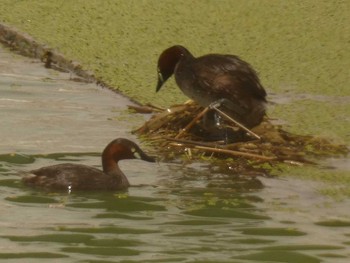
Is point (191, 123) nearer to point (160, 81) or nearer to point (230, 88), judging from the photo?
point (230, 88)

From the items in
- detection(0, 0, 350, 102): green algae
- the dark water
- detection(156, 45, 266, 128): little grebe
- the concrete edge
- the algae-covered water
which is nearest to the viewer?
the dark water

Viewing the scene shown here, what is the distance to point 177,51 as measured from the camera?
11.2 metres

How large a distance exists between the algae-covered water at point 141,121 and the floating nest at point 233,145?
0.17 m

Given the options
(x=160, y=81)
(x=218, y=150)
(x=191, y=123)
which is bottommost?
(x=218, y=150)

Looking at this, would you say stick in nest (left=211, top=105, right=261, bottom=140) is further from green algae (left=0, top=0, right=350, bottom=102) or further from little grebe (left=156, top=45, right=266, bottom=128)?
green algae (left=0, top=0, right=350, bottom=102)

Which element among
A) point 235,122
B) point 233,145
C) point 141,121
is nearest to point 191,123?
point 235,122

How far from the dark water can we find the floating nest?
0.24 meters

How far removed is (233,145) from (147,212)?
180 cm

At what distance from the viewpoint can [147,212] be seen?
848cm

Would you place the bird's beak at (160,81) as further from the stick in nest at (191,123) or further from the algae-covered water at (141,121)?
the stick in nest at (191,123)

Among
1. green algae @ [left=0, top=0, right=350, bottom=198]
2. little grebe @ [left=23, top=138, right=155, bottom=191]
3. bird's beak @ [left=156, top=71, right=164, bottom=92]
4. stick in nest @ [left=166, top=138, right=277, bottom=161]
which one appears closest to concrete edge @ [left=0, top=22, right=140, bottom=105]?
green algae @ [left=0, top=0, right=350, bottom=198]

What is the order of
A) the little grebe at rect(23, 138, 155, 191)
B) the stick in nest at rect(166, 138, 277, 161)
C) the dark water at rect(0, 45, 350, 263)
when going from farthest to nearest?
the stick in nest at rect(166, 138, 277, 161) < the little grebe at rect(23, 138, 155, 191) < the dark water at rect(0, 45, 350, 263)

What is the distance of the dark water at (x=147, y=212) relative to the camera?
752cm

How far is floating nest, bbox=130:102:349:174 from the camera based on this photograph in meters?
9.85
